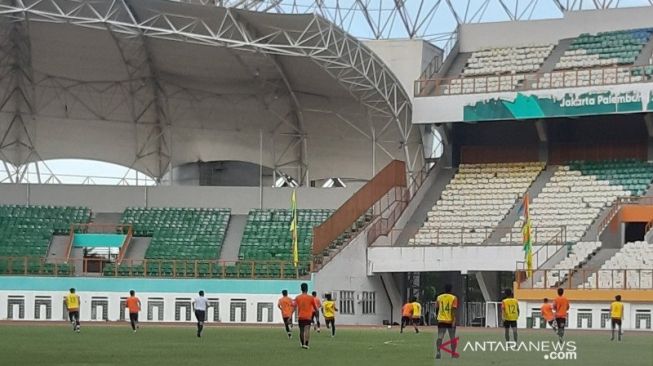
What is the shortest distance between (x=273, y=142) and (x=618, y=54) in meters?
19.9

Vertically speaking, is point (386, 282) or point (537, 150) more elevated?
point (537, 150)

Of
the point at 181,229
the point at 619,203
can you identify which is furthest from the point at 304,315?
the point at 181,229

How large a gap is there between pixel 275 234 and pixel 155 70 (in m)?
11.6

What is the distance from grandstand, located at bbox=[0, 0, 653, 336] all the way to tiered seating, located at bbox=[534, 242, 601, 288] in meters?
0.09

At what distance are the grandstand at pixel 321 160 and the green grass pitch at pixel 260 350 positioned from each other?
15138 mm

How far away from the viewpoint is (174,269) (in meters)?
64.8

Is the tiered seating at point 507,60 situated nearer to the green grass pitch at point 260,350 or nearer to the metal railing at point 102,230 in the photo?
the metal railing at point 102,230

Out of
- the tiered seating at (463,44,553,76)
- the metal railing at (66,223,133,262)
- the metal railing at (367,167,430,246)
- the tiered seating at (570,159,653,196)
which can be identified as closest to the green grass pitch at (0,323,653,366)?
the tiered seating at (570,159,653,196)

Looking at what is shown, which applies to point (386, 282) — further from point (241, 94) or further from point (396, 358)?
point (396, 358)

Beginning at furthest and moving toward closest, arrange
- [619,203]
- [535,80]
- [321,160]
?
1. [321,160]
2. [535,80]
3. [619,203]

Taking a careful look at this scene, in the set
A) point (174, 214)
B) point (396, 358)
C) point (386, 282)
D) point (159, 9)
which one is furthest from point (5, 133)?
point (396, 358)

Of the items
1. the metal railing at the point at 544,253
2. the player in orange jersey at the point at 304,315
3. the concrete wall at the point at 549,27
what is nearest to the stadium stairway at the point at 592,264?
the metal railing at the point at 544,253

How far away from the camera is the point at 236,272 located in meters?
64.7

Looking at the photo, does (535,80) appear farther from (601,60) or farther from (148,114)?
(148,114)
